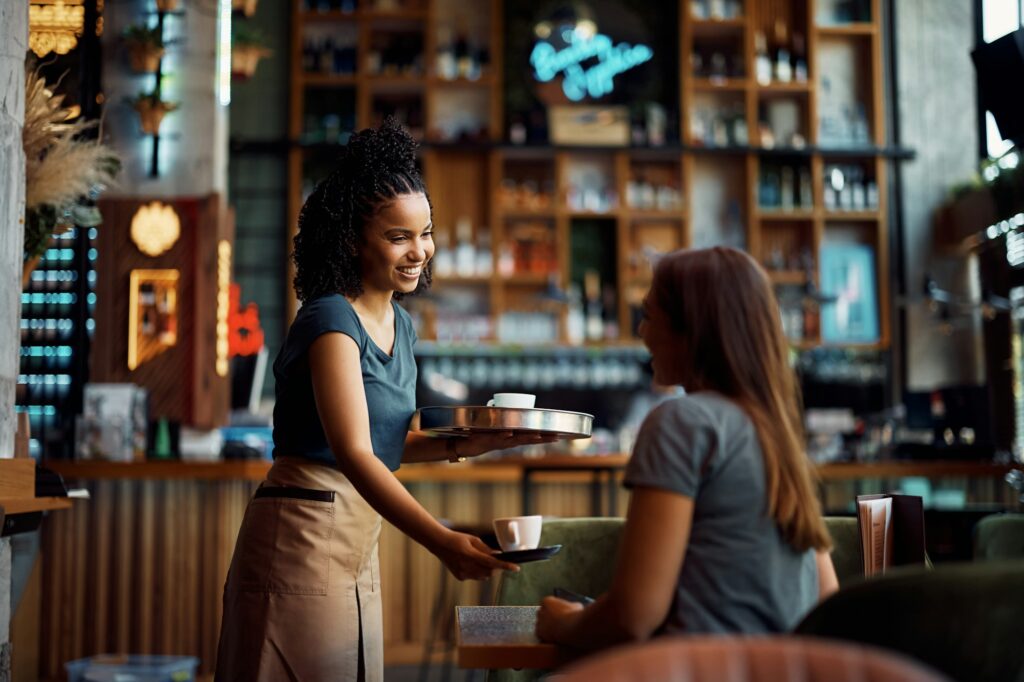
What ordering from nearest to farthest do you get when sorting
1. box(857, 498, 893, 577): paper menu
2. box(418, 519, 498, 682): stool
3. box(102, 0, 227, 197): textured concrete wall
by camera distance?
1. box(857, 498, 893, 577): paper menu
2. box(418, 519, 498, 682): stool
3. box(102, 0, 227, 197): textured concrete wall

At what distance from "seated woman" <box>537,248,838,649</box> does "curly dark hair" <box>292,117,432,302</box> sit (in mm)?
746

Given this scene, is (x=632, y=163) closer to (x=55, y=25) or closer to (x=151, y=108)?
(x=151, y=108)

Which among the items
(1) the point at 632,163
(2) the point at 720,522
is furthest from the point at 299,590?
(1) the point at 632,163

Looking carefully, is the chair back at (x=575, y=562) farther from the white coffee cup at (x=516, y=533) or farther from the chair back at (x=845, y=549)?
the white coffee cup at (x=516, y=533)

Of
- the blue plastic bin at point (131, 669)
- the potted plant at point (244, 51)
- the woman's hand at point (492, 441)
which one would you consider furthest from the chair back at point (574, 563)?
the potted plant at point (244, 51)

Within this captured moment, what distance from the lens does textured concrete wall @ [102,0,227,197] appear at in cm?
653

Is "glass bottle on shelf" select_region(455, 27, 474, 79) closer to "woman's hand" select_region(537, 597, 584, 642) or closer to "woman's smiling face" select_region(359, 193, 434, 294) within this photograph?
"woman's smiling face" select_region(359, 193, 434, 294)

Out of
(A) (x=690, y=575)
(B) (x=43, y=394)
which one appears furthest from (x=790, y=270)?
(A) (x=690, y=575)

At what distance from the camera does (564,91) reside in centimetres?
892

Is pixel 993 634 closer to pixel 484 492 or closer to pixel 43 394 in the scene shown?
pixel 484 492

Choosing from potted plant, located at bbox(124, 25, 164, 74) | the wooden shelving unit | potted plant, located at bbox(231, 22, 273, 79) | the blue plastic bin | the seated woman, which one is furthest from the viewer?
the wooden shelving unit

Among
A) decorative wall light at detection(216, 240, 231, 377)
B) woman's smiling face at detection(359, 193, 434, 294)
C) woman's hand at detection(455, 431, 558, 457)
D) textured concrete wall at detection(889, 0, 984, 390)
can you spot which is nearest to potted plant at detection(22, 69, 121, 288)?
woman's smiling face at detection(359, 193, 434, 294)

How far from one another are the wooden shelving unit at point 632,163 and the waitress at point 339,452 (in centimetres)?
626

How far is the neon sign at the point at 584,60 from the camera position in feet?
29.2
